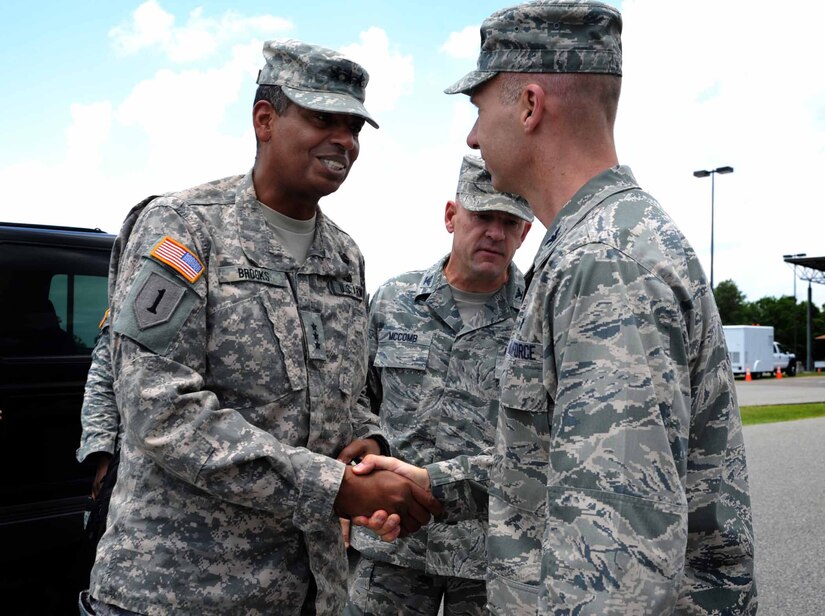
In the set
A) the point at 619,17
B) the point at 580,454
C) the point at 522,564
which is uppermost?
the point at 619,17

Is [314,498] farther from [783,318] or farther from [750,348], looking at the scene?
[783,318]

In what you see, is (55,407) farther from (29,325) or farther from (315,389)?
(315,389)

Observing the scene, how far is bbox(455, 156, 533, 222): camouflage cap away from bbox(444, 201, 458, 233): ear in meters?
0.15

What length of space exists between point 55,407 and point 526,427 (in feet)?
9.19

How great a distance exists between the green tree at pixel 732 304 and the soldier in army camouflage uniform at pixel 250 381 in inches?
2712

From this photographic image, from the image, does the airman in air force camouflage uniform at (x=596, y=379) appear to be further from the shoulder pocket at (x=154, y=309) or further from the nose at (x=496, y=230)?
the nose at (x=496, y=230)

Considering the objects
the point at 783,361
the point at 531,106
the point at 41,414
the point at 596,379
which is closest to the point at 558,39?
the point at 531,106

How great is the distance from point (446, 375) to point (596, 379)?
1823mm

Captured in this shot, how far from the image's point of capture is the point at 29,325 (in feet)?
12.0

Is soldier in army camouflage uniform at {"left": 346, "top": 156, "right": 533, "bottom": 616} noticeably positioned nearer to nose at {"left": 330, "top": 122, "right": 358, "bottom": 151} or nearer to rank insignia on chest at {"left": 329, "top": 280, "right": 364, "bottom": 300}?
rank insignia on chest at {"left": 329, "top": 280, "right": 364, "bottom": 300}

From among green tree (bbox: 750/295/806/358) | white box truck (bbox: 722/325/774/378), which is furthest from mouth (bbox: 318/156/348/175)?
green tree (bbox: 750/295/806/358)

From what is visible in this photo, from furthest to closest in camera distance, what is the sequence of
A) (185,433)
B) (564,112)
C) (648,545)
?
1. (185,433)
2. (564,112)
3. (648,545)

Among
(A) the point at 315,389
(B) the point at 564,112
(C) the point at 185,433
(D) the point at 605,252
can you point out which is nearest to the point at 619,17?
(B) the point at 564,112

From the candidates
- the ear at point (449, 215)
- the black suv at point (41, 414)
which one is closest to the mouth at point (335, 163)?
the ear at point (449, 215)
